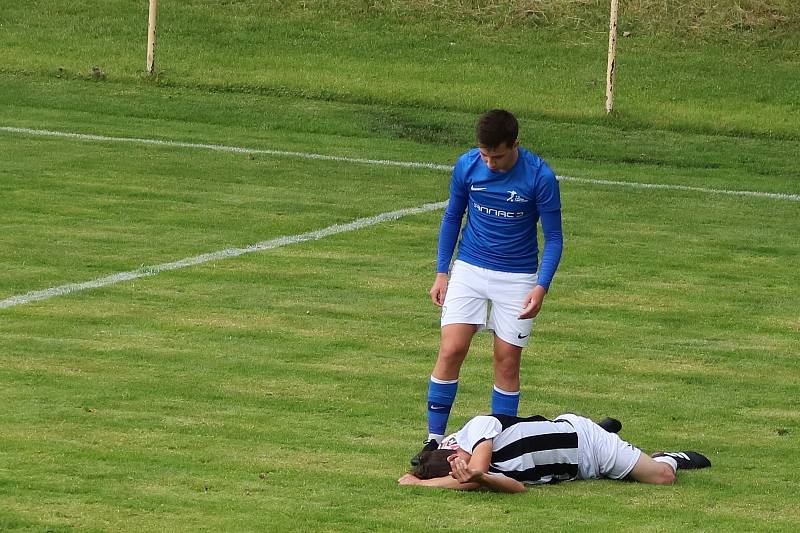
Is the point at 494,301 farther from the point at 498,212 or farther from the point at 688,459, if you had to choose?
the point at 688,459

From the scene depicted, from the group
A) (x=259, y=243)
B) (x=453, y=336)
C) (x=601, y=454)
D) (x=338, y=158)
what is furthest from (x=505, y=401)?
(x=338, y=158)

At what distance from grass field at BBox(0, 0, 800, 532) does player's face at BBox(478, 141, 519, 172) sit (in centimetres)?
163

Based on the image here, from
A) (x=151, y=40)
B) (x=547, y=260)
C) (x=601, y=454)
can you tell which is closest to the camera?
(x=601, y=454)

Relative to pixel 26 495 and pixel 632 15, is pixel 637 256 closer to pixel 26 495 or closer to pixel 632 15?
pixel 26 495

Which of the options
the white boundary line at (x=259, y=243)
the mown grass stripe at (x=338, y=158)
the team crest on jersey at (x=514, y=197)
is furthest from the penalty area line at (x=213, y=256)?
the team crest on jersey at (x=514, y=197)

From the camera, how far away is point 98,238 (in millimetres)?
15945

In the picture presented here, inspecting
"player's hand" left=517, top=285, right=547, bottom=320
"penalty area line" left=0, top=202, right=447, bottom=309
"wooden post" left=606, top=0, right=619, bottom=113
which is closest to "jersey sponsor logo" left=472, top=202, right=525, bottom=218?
"player's hand" left=517, top=285, right=547, bottom=320

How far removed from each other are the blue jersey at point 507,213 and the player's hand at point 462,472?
1218 mm

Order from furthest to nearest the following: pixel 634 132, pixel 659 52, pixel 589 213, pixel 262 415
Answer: pixel 659 52, pixel 634 132, pixel 589 213, pixel 262 415

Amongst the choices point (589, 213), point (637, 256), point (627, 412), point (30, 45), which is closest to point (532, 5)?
point (30, 45)

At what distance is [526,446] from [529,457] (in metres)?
0.06

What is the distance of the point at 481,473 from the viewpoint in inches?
331

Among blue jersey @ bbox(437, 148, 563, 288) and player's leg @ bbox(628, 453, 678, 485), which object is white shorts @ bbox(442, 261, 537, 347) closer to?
blue jersey @ bbox(437, 148, 563, 288)

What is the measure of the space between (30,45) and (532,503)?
71.8 feet
